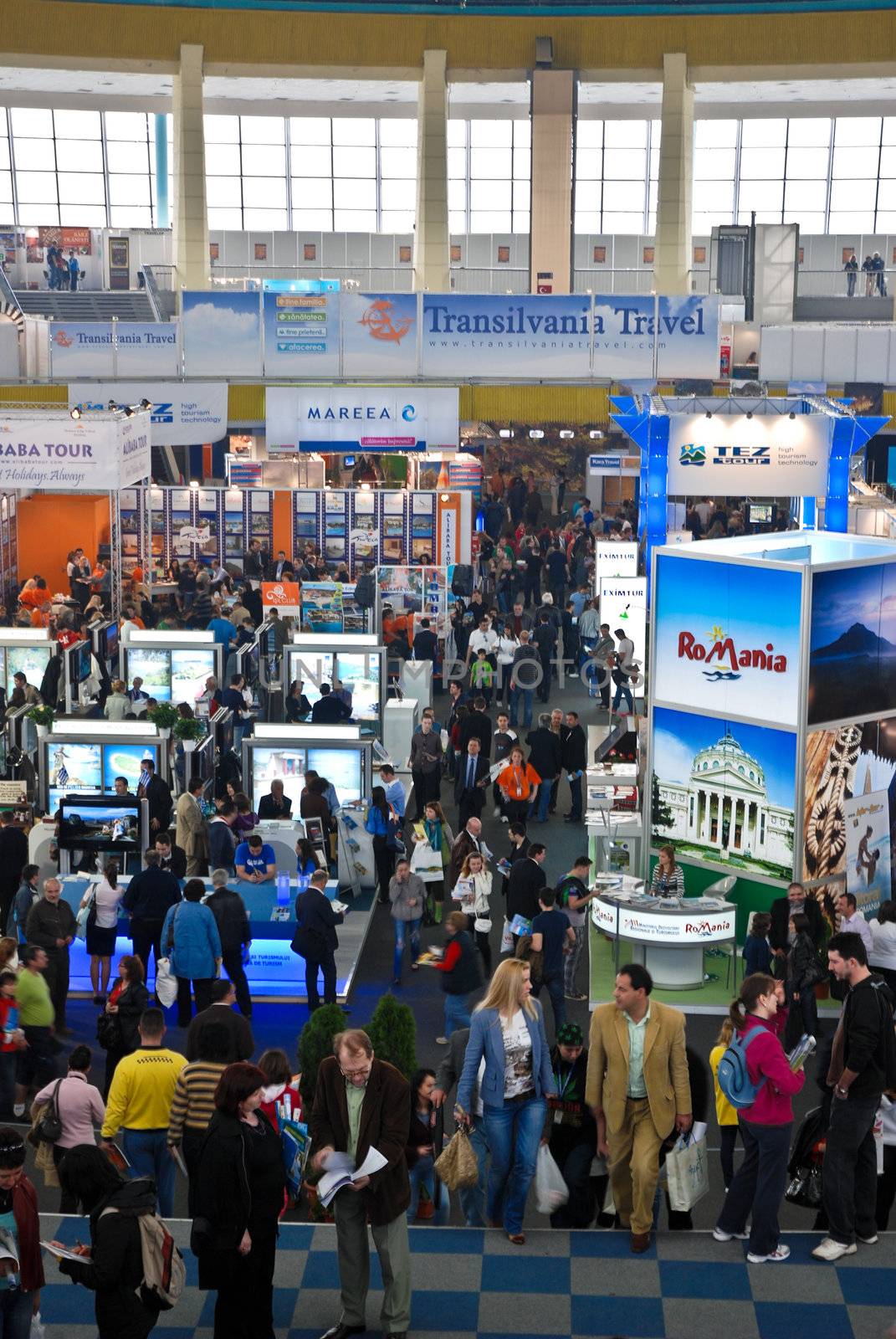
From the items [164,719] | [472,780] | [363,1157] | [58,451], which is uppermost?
[58,451]

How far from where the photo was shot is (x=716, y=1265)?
23.6ft

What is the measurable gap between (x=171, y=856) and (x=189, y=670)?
263 inches

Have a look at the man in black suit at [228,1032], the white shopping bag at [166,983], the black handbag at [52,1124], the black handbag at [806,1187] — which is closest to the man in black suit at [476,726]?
the white shopping bag at [166,983]

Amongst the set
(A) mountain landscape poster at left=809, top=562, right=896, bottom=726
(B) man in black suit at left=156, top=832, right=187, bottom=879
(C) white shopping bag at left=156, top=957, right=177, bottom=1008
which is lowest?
(C) white shopping bag at left=156, top=957, right=177, bottom=1008

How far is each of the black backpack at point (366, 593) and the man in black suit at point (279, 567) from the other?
1.35 meters

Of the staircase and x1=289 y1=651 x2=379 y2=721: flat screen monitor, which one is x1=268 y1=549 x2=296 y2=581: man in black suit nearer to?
x1=289 y1=651 x2=379 y2=721: flat screen monitor

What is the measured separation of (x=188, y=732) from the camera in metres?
15.9

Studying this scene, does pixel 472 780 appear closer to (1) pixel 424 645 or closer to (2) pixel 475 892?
(2) pixel 475 892

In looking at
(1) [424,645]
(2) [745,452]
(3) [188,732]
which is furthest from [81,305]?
(3) [188,732]

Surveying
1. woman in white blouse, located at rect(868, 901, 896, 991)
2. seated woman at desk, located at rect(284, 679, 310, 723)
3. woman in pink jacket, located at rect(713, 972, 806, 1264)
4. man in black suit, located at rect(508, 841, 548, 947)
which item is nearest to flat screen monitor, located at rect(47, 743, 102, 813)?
seated woman at desk, located at rect(284, 679, 310, 723)

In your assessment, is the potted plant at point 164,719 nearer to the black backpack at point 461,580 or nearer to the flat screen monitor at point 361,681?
the flat screen monitor at point 361,681

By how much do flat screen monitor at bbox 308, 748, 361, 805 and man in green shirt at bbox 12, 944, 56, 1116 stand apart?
5.75m

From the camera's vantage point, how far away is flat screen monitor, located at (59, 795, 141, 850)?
13.9 m

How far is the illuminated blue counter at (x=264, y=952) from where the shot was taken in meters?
12.7
